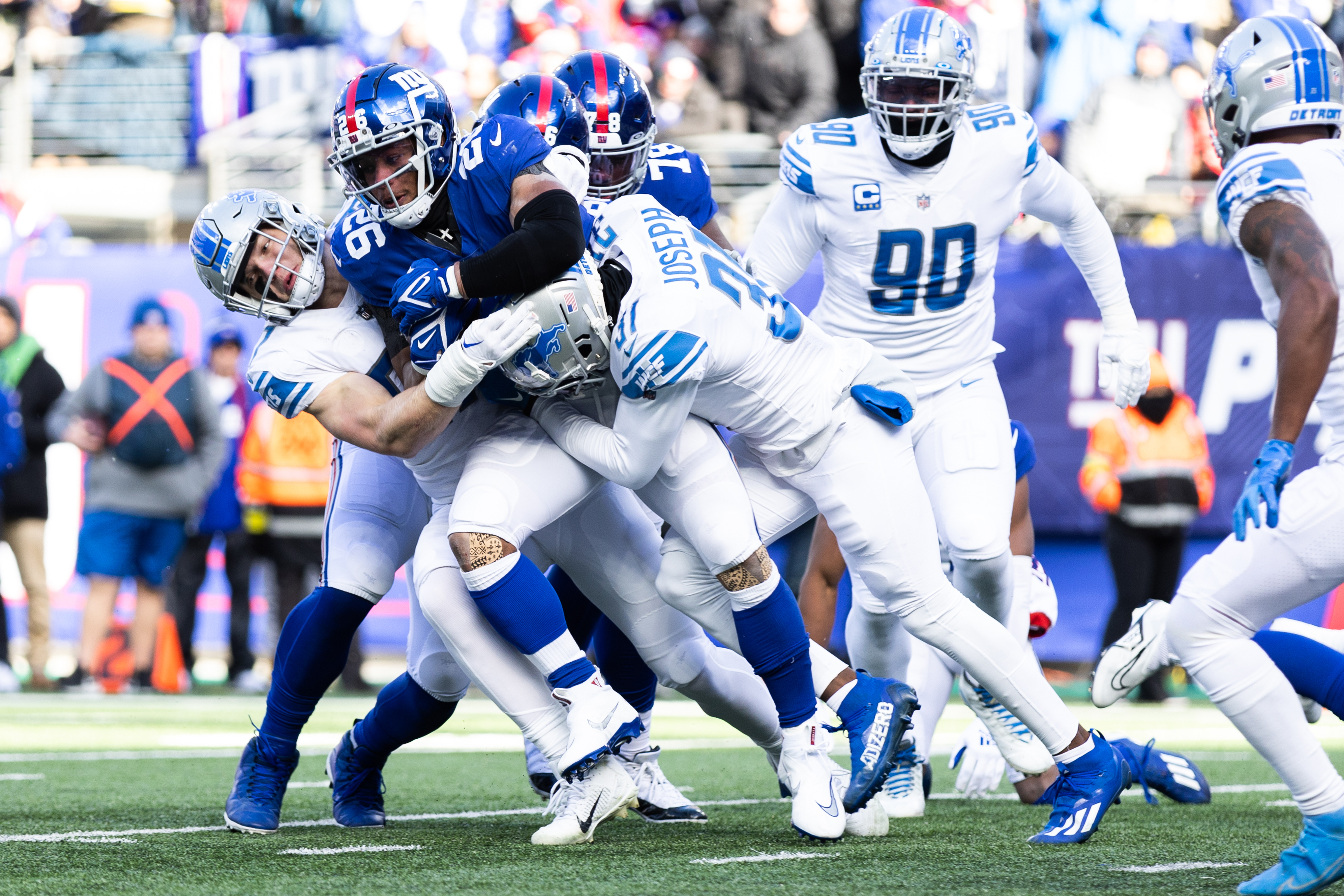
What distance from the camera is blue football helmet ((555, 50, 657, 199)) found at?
4.26m

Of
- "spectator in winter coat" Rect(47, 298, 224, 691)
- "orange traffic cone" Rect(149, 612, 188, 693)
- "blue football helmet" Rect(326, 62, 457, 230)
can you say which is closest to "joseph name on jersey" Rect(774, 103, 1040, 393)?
"blue football helmet" Rect(326, 62, 457, 230)

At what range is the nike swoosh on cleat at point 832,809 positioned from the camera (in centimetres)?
370

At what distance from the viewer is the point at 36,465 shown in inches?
344

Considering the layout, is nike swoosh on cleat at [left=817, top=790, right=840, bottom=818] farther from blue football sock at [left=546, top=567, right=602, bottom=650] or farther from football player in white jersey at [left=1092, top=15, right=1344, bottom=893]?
blue football sock at [left=546, top=567, right=602, bottom=650]

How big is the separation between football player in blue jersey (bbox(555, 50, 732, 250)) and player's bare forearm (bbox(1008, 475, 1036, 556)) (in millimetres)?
1234

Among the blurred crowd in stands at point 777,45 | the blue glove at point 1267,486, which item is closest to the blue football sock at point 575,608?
the blue glove at point 1267,486

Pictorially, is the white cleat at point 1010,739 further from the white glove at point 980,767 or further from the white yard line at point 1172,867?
the white yard line at point 1172,867

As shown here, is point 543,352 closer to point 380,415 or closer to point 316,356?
point 380,415

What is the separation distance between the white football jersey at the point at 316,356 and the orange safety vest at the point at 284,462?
4700 millimetres

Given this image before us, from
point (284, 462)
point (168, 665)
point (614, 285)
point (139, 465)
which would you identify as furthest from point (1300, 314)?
point (168, 665)

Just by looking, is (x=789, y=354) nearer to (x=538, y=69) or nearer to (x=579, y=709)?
(x=579, y=709)

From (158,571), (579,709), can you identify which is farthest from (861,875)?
(158,571)

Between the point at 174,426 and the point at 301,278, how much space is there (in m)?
5.02

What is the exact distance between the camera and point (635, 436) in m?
3.56
